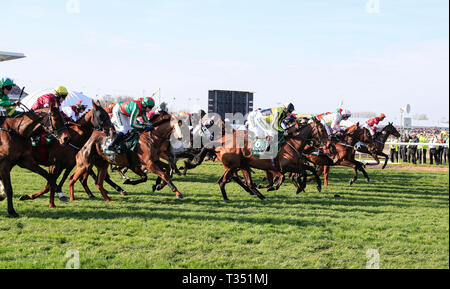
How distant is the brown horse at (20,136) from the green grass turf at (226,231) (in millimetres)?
676

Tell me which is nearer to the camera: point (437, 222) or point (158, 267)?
point (158, 267)

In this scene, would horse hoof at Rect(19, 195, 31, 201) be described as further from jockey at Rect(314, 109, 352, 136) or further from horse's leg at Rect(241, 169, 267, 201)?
jockey at Rect(314, 109, 352, 136)

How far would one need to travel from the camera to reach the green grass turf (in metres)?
5.07

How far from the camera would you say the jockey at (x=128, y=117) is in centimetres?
838

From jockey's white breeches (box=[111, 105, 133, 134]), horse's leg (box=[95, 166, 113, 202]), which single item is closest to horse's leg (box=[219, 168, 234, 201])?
jockey's white breeches (box=[111, 105, 133, 134])

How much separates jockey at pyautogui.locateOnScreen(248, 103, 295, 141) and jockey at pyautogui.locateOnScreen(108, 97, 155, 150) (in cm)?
225

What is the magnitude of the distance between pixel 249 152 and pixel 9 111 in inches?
185

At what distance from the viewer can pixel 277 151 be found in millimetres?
9328

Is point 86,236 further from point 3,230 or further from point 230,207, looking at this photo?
point 230,207

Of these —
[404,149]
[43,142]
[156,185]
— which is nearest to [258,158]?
[156,185]

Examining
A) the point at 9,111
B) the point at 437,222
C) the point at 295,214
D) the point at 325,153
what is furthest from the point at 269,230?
the point at 325,153

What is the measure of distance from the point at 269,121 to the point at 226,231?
3.51 m

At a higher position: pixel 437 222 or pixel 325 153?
pixel 325 153

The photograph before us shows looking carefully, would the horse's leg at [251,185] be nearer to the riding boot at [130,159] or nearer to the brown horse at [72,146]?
the riding boot at [130,159]
